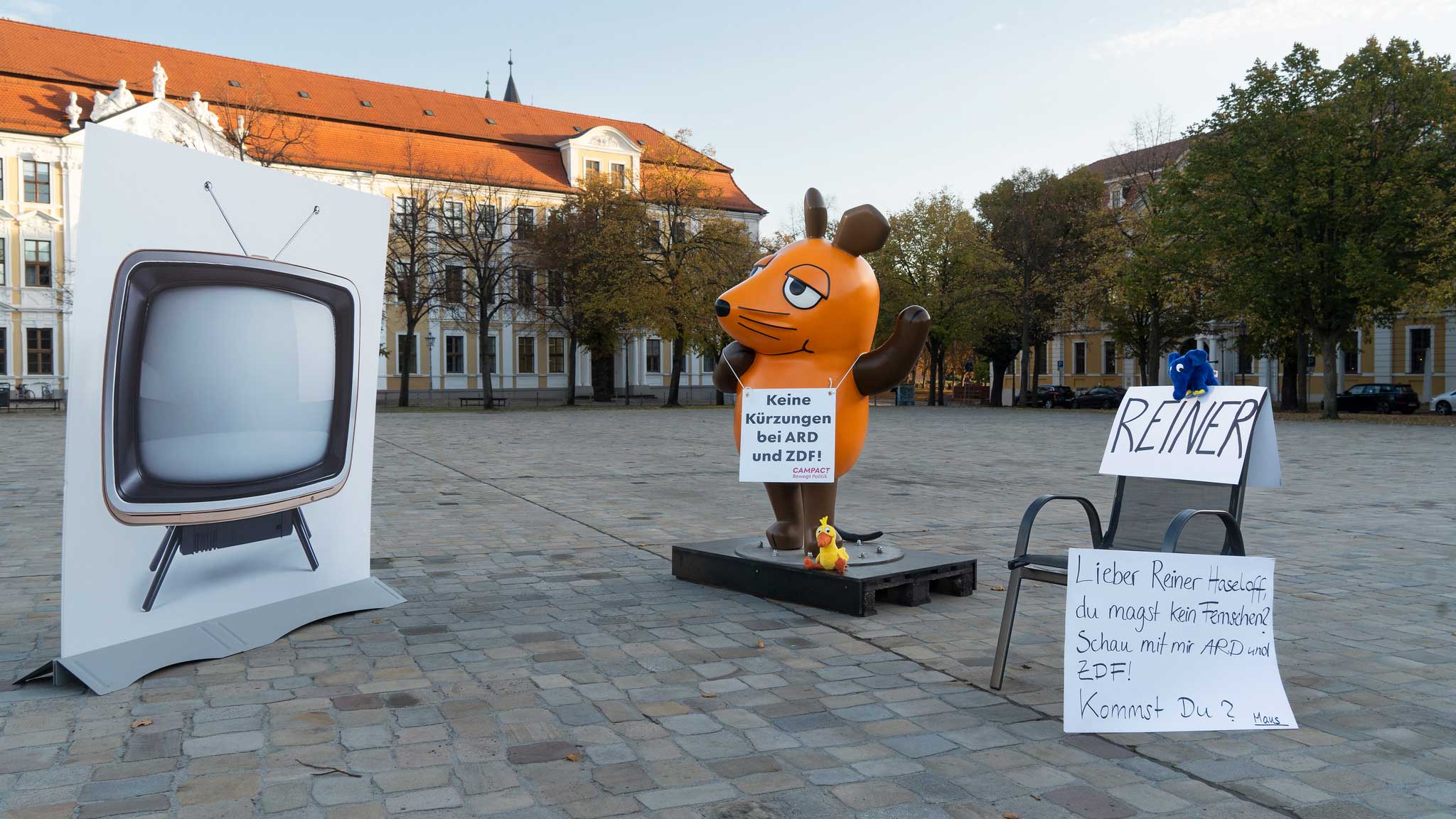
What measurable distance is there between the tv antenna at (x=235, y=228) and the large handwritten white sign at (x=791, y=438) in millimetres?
2820

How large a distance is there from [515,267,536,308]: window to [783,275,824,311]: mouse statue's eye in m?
39.9

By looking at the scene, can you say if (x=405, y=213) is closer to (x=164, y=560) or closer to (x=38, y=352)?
(x=38, y=352)

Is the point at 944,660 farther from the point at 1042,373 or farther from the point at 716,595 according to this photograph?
the point at 1042,373

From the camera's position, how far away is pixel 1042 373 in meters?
67.2

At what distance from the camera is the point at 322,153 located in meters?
51.7

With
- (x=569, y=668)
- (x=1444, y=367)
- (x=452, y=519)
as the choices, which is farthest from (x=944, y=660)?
(x=1444, y=367)

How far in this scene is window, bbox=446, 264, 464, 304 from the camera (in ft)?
149

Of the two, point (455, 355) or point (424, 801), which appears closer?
point (424, 801)

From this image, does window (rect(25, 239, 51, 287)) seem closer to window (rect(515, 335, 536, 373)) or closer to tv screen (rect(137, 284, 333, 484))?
window (rect(515, 335, 536, 373))

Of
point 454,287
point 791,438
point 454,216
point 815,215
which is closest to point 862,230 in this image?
point 815,215

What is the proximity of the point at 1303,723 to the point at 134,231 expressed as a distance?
5390 mm

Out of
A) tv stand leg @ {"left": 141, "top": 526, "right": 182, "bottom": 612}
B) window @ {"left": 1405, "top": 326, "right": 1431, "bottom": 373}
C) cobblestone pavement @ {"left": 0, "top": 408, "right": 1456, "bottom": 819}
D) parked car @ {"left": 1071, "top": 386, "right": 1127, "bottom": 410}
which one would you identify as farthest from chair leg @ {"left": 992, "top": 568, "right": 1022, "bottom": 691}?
window @ {"left": 1405, "top": 326, "right": 1431, "bottom": 373}

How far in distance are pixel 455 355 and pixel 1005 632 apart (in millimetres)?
55353

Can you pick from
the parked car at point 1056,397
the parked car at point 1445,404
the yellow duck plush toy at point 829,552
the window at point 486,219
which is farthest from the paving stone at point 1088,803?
the parked car at point 1056,397
